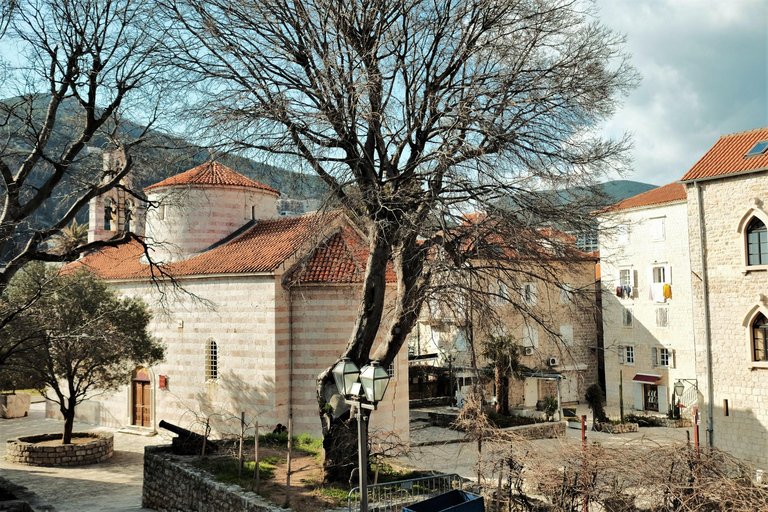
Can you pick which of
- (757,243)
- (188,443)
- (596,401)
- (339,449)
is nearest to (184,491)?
(188,443)

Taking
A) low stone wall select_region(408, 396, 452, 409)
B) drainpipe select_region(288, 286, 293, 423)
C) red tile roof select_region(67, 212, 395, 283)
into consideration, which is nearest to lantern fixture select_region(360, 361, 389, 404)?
red tile roof select_region(67, 212, 395, 283)

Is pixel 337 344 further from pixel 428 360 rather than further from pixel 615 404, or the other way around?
pixel 615 404

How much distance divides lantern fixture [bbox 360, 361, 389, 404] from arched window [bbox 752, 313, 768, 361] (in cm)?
1615

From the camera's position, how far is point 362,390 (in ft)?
27.2

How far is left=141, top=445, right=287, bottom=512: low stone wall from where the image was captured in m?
11.0

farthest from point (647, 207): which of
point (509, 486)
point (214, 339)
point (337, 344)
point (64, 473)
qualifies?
point (64, 473)

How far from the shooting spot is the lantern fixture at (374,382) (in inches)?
315

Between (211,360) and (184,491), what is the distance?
28.5 feet

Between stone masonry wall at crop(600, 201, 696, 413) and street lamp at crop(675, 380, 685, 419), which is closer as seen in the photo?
street lamp at crop(675, 380, 685, 419)

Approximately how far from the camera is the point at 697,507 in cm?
759

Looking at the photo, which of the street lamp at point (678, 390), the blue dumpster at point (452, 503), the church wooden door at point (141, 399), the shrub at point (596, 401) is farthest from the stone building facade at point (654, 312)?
the blue dumpster at point (452, 503)

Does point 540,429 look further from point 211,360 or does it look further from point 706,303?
point 211,360

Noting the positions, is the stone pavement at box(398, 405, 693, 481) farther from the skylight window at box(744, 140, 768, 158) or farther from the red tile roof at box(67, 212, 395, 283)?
the skylight window at box(744, 140, 768, 158)

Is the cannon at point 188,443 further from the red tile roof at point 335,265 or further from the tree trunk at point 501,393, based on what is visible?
the tree trunk at point 501,393
